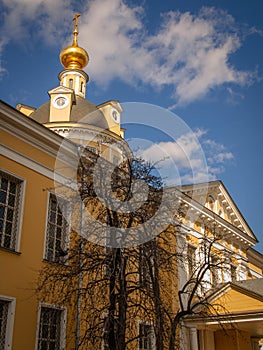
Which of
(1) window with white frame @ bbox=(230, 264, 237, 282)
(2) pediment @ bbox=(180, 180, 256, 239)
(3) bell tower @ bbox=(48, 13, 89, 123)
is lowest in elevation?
(1) window with white frame @ bbox=(230, 264, 237, 282)

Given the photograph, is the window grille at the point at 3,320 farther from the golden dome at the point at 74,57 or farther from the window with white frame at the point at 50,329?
the golden dome at the point at 74,57

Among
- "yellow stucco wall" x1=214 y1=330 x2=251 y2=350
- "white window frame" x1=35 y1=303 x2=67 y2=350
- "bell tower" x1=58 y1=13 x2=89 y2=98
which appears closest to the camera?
"white window frame" x1=35 y1=303 x2=67 y2=350

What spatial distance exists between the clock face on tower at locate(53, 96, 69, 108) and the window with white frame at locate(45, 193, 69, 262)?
12.2 meters

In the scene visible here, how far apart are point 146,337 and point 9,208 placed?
4.83m

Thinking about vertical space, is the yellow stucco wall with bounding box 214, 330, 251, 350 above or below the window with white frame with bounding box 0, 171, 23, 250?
below

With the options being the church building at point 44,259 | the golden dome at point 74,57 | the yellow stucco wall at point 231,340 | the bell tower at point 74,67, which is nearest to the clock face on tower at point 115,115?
the bell tower at point 74,67

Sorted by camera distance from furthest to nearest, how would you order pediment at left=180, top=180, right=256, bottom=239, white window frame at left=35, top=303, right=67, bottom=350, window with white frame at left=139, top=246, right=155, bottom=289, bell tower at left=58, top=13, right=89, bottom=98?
bell tower at left=58, top=13, right=89, bottom=98 → pediment at left=180, top=180, right=256, bottom=239 → white window frame at left=35, top=303, right=67, bottom=350 → window with white frame at left=139, top=246, right=155, bottom=289

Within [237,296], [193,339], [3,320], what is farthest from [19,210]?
[237,296]

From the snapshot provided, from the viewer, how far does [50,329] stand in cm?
1324

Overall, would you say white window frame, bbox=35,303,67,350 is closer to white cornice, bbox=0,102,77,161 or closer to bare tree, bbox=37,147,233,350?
bare tree, bbox=37,147,233,350

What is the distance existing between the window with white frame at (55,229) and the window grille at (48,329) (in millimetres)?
1519

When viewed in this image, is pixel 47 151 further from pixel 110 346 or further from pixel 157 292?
pixel 110 346

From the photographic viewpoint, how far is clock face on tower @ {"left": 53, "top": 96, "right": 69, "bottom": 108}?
26.0m

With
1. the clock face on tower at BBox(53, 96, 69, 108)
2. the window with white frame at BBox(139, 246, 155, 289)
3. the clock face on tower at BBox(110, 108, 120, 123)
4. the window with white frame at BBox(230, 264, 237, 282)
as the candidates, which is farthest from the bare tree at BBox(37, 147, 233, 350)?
the clock face on tower at BBox(110, 108, 120, 123)
